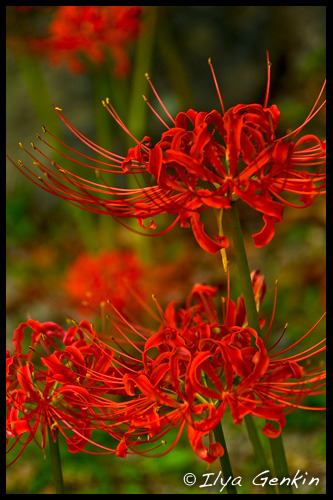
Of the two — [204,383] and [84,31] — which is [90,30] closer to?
[84,31]

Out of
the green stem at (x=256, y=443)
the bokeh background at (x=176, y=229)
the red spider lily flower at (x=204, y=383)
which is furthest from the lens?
the bokeh background at (x=176, y=229)

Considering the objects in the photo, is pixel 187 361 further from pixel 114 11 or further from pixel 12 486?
pixel 114 11

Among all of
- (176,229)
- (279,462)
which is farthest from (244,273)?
(176,229)

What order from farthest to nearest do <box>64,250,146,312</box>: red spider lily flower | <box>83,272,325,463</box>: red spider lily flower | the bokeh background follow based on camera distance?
1. <box>64,250,146,312</box>: red spider lily flower
2. the bokeh background
3. <box>83,272,325,463</box>: red spider lily flower

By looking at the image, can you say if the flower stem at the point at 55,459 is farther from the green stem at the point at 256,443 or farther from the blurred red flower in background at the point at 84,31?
the blurred red flower in background at the point at 84,31

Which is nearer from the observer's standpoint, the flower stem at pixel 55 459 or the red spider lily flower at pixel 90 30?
the flower stem at pixel 55 459

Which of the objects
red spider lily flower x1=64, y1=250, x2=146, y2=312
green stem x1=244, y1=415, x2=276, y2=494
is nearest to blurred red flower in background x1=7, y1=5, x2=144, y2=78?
red spider lily flower x1=64, y1=250, x2=146, y2=312

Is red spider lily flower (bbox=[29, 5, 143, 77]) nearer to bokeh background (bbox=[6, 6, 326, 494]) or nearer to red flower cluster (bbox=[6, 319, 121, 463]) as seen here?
bokeh background (bbox=[6, 6, 326, 494])

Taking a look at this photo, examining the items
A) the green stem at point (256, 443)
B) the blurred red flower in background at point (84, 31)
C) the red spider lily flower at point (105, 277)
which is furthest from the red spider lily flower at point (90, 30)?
the green stem at point (256, 443)
